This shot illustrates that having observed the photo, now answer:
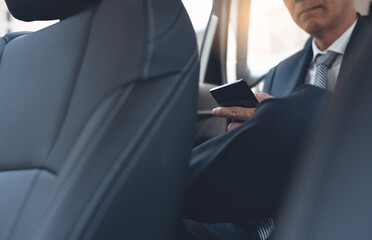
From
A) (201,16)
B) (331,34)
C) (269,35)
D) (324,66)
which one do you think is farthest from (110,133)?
(269,35)

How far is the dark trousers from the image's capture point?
76 cm

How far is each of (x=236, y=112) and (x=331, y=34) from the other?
0.73 m

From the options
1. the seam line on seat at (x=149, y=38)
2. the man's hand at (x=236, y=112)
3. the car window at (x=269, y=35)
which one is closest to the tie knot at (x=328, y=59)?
the man's hand at (x=236, y=112)

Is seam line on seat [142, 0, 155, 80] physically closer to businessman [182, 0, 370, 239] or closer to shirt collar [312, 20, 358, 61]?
businessman [182, 0, 370, 239]

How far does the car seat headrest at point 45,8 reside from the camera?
85 cm

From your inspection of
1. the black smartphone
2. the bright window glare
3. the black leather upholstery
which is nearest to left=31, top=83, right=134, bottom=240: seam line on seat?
the black leather upholstery

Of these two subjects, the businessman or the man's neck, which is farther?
the man's neck

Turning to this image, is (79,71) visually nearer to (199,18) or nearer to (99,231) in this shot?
(99,231)

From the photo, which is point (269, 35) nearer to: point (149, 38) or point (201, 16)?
point (201, 16)

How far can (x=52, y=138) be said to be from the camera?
0.74m

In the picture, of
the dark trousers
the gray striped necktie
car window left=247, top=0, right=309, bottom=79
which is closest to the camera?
the dark trousers

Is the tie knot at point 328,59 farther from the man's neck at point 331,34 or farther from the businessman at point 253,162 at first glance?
the businessman at point 253,162

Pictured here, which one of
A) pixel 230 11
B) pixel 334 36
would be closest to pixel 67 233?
pixel 334 36

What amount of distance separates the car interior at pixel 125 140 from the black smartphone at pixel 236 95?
0.24 metres
